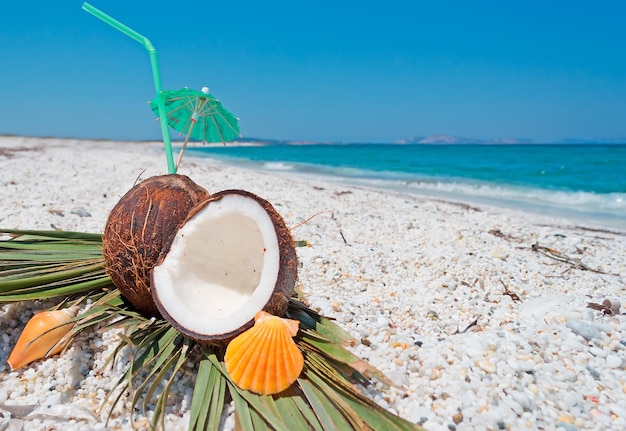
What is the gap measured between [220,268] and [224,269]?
0.08 ft

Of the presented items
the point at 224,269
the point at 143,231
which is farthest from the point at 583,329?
the point at 143,231

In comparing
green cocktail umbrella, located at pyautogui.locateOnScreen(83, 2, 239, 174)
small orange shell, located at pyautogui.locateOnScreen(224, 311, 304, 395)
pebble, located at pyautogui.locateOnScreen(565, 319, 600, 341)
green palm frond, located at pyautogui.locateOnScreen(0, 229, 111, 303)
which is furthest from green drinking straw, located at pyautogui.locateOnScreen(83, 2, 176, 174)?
pebble, located at pyautogui.locateOnScreen(565, 319, 600, 341)

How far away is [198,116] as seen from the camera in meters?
3.45

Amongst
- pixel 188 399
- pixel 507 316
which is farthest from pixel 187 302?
pixel 507 316

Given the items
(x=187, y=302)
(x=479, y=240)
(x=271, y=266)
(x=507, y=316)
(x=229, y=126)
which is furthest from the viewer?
(x=479, y=240)

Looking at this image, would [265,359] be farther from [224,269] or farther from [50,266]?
[50,266]

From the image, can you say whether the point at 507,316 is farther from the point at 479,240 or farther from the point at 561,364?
the point at 479,240

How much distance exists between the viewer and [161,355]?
217cm

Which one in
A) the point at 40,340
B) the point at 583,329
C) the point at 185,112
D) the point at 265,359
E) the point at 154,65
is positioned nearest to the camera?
the point at 265,359

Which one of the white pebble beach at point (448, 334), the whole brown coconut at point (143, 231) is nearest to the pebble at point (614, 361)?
the white pebble beach at point (448, 334)

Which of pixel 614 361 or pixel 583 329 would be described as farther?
pixel 583 329

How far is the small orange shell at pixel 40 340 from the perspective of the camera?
2.34 meters

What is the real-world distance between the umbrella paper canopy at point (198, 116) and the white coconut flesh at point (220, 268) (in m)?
1.03

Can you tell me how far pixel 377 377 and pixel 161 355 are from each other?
41.5 inches
